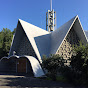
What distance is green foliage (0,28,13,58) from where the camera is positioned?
27359mm

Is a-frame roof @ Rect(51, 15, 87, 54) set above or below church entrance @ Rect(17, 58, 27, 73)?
above

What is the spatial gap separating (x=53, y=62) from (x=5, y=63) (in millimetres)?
9316

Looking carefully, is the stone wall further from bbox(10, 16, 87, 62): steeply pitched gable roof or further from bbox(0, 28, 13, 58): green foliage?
bbox(0, 28, 13, 58): green foliage

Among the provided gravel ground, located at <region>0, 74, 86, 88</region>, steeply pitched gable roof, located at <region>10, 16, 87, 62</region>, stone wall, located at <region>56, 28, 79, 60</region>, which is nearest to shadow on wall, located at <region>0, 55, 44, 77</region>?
steeply pitched gable roof, located at <region>10, 16, 87, 62</region>

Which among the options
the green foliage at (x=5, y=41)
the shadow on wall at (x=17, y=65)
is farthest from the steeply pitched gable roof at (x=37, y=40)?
the green foliage at (x=5, y=41)

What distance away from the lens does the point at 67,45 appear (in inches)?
620

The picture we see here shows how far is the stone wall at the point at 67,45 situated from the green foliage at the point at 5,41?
651 inches

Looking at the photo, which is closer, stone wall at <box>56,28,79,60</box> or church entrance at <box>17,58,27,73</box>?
stone wall at <box>56,28,79,60</box>

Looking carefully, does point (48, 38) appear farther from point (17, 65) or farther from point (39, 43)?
point (17, 65)

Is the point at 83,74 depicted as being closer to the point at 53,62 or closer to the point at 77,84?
the point at 77,84

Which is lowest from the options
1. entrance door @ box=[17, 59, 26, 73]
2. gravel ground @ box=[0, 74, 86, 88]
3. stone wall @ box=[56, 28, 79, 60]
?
gravel ground @ box=[0, 74, 86, 88]

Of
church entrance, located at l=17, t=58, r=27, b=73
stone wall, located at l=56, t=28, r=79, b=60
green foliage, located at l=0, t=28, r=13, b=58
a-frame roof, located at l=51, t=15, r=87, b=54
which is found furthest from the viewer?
green foliage, located at l=0, t=28, r=13, b=58

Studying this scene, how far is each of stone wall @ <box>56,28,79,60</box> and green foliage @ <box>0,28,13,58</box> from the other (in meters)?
16.5

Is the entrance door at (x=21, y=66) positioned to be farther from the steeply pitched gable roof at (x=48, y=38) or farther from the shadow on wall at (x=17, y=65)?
the steeply pitched gable roof at (x=48, y=38)
